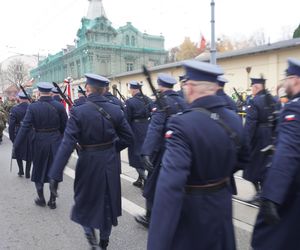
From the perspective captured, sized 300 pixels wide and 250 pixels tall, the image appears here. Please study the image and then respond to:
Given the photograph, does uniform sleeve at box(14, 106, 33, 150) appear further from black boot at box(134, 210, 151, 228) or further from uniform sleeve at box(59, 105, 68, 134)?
black boot at box(134, 210, 151, 228)

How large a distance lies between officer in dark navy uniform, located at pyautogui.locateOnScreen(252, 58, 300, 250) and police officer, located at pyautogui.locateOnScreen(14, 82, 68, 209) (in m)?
3.83

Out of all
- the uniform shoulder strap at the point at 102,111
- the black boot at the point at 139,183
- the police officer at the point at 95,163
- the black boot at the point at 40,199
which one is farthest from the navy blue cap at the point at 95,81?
the black boot at the point at 139,183

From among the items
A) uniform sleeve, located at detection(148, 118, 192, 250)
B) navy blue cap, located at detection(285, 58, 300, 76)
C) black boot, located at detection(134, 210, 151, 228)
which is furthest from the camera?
black boot, located at detection(134, 210, 151, 228)

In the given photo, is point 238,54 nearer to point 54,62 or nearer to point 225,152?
point 225,152

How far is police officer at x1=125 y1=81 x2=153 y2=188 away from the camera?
689 cm

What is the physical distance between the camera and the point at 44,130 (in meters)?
5.89

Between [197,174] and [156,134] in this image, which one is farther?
[156,134]

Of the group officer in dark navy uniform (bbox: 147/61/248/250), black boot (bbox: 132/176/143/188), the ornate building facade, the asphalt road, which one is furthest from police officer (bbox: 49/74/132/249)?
the ornate building facade

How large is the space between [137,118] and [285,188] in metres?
4.61

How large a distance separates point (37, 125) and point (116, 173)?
2218 mm

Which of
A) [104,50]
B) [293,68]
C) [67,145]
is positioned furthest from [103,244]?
[104,50]

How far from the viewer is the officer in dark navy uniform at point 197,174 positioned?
87.2 inches

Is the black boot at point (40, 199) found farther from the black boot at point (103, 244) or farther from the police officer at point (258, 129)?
the police officer at point (258, 129)

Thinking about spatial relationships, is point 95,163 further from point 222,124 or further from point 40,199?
point 40,199
